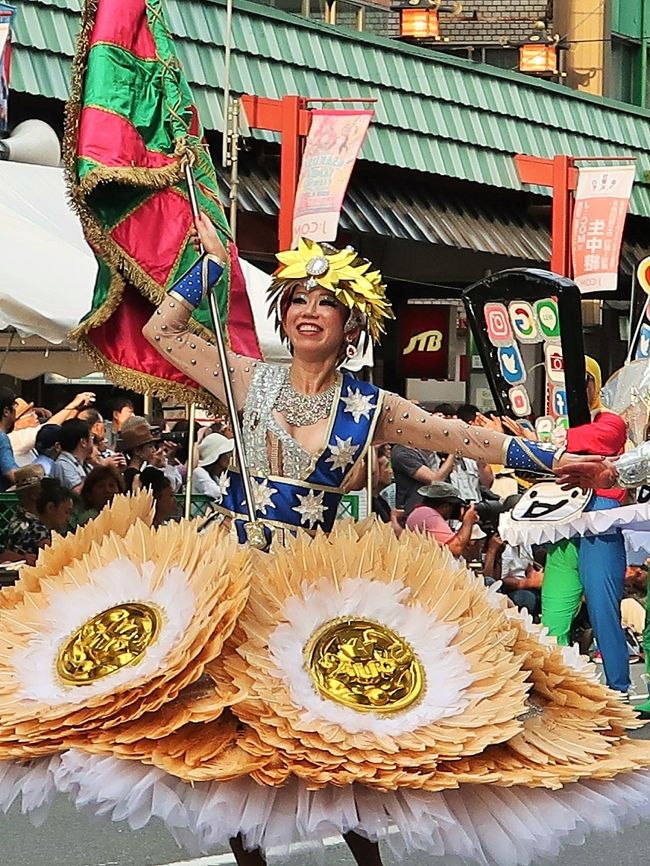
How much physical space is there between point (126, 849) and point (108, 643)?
2.43 meters

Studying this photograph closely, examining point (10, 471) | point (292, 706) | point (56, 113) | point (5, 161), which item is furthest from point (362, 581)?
point (56, 113)

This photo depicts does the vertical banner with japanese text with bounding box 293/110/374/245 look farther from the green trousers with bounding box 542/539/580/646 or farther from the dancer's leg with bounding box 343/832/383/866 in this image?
the dancer's leg with bounding box 343/832/383/866

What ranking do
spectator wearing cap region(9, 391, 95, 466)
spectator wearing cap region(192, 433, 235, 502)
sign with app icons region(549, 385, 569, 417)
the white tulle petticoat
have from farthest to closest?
spectator wearing cap region(192, 433, 235, 502) → spectator wearing cap region(9, 391, 95, 466) → sign with app icons region(549, 385, 569, 417) → the white tulle petticoat

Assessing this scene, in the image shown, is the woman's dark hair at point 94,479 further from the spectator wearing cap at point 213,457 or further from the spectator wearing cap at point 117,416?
the spectator wearing cap at point 117,416

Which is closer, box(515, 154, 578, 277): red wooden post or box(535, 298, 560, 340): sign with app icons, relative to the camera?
box(535, 298, 560, 340): sign with app icons

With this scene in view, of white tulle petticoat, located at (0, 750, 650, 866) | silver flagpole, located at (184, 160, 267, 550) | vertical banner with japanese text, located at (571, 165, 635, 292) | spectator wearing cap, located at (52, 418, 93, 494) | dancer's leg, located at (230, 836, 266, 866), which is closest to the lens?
white tulle petticoat, located at (0, 750, 650, 866)

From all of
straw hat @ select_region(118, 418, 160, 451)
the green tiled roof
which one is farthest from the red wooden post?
straw hat @ select_region(118, 418, 160, 451)

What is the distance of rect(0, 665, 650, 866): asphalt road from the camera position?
574cm

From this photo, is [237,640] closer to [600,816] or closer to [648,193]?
[600,816]

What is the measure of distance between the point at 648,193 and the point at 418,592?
61.2ft

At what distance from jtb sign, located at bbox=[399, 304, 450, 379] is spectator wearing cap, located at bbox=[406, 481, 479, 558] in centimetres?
855

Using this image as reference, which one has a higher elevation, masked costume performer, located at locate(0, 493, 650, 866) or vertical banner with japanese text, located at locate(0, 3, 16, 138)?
vertical banner with japanese text, located at locate(0, 3, 16, 138)

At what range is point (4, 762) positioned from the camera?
3648 millimetres

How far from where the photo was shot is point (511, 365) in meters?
8.76
